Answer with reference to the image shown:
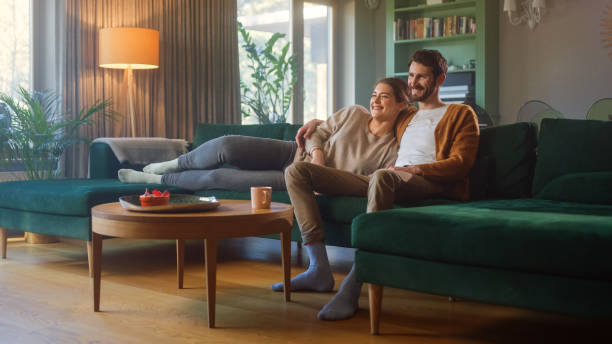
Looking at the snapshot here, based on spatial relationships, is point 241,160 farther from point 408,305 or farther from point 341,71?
point 341,71

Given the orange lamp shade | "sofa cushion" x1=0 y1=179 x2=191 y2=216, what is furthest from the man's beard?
the orange lamp shade

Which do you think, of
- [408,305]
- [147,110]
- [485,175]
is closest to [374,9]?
[147,110]

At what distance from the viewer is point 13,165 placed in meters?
4.51

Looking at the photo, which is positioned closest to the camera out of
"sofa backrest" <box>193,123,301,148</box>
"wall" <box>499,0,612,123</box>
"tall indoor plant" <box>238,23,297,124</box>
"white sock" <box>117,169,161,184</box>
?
"white sock" <box>117,169,161,184</box>

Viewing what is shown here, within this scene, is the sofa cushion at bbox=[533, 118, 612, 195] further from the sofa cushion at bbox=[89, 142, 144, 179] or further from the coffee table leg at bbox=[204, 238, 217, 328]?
the sofa cushion at bbox=[89, 142, 144, 179]

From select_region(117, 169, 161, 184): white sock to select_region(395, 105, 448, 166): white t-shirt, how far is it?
4.90 feet

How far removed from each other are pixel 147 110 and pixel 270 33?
174cm

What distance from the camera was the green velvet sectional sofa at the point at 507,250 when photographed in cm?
163

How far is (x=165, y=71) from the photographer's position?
5273mm

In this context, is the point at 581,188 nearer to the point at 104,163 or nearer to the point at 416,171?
the point at 416,171

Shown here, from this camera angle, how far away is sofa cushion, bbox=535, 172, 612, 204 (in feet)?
8.31

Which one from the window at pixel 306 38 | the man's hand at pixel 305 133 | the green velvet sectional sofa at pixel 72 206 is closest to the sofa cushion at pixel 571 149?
the green velvet sectional sofa at pixel 72 206

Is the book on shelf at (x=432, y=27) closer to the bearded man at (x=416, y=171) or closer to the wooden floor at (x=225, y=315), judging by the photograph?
the bearded man at (x=416, y=171)

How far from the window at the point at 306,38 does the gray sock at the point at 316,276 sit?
369 centimetres
